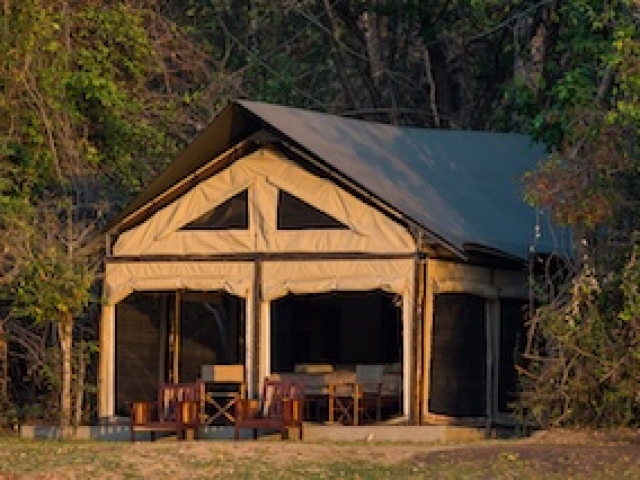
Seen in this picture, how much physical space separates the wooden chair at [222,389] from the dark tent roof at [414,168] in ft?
7.05

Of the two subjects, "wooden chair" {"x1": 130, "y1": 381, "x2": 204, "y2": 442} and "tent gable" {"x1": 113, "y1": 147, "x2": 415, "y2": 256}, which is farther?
"tent gable" {"x1": 113, "y1": 147, "x2": 415, "y2": 256}

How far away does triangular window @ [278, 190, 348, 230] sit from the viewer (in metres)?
19.1

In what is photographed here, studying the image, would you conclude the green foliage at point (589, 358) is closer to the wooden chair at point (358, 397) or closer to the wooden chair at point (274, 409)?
the wooden chair at point (358, 397)

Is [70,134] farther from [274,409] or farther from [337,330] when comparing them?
[274,409]

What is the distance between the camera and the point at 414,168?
68.3 feet

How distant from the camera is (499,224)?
20297 millimetres

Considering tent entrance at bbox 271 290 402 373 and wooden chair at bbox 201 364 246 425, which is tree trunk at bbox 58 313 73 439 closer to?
wooden chair at bbox 201 364 246 425

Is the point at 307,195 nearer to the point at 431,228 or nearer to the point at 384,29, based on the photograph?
the point at 431,228

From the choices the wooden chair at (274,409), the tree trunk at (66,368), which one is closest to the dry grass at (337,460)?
the wooden chair at (274,409)

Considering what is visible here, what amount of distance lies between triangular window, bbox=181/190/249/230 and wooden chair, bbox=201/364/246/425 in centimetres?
163

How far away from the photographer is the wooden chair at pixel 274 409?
17.9 meters

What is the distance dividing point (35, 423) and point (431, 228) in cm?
595

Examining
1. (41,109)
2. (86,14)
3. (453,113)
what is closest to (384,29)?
(453,113)

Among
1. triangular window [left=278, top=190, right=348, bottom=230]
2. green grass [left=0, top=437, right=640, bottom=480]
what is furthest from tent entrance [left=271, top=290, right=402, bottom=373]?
green grass [left=0, top=437, right=640, bottom=480]
